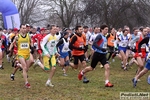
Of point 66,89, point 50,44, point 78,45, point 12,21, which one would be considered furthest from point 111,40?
point 12,21

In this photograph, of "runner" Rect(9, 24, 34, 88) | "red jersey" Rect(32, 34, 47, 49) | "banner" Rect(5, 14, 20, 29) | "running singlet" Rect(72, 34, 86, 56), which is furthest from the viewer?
"banner" Rect(5, 14, 20, 29)

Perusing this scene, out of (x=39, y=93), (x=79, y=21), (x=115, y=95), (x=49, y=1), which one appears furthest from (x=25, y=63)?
(x=49, y=1)

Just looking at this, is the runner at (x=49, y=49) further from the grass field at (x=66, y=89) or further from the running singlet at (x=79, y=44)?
the running singlet at (x=79, y=44)

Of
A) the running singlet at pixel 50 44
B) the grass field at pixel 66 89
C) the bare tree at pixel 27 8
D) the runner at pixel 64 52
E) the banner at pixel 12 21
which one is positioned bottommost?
the grass field at pixel 66 89

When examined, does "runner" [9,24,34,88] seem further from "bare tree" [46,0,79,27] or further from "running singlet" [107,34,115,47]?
"bare tree" [46,0,79,27]

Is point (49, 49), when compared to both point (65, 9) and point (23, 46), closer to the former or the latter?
point (23, 46)

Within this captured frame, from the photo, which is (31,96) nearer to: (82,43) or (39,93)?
(39,93)

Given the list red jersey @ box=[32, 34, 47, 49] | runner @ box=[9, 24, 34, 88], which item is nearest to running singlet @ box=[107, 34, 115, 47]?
red jersey @ box=[32, 34, 47, 49]

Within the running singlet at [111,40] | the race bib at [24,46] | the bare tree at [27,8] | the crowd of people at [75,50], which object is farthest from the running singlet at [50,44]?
the bare tree at [27,8]

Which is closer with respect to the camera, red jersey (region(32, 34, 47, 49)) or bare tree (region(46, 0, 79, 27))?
red jersey (region(32, 34, 47, 49))

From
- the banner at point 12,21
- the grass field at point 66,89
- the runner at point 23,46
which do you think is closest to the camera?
the grass field at point 66,89

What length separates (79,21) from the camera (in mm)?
43844

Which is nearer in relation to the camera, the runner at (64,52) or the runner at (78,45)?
the runner at (78,45)

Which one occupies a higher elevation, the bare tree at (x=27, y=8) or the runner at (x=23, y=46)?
the bare tree at (x=27, y=8)
